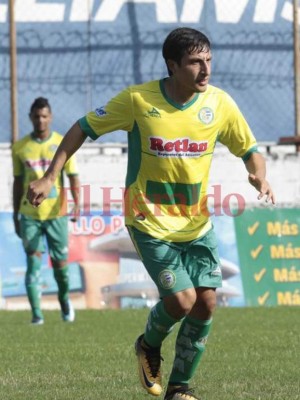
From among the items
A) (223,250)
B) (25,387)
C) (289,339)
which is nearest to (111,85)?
(223,250)

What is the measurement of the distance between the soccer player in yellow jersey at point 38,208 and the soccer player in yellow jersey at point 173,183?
21.9 ft

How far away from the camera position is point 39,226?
45.7 ft

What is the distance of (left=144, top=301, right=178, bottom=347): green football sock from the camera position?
7.08 metres

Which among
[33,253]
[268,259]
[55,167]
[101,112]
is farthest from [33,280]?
[55,167]

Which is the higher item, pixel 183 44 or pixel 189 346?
pixel 183 44

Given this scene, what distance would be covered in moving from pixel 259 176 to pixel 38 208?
7044mm

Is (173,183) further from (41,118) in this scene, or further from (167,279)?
(41,118)

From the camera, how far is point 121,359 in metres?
9.62

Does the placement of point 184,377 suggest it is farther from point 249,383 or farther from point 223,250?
point 223,250

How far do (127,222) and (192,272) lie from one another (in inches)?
18.7

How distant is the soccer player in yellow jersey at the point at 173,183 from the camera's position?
7.00 metres

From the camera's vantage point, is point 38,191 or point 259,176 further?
point 259,176

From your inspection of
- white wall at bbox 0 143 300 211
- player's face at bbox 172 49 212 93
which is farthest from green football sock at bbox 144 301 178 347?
white wall at bbox 0 143 300 211

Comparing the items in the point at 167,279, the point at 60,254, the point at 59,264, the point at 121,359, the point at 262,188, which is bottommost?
the point at 121,359
